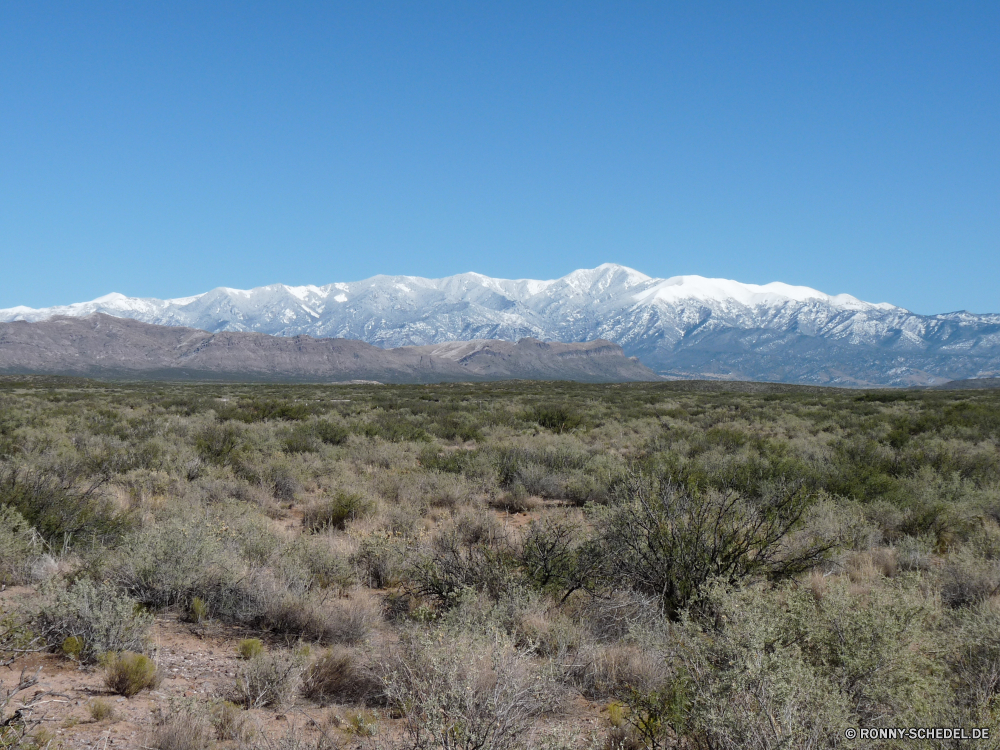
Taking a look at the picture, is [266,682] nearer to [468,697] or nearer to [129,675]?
[129,675]

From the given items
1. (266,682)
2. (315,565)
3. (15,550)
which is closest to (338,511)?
(315,565)

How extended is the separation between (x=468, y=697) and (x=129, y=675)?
2.56m

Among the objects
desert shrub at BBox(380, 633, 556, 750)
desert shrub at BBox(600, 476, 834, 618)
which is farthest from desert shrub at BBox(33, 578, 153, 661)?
desert shrub at BBox(600, 476, 834, 618)

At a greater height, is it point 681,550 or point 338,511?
point 681,550

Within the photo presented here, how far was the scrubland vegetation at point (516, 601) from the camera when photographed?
297 cm

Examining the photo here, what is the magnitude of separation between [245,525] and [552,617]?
12.7 feet

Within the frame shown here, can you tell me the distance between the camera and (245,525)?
660 cm

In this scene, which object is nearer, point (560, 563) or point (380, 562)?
point (560, 563)

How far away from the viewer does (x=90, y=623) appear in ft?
13.7

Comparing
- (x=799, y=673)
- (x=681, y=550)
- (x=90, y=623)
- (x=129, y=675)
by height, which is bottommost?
(x=129, y=675)

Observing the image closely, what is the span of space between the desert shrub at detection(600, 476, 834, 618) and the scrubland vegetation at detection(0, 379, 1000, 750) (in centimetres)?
3

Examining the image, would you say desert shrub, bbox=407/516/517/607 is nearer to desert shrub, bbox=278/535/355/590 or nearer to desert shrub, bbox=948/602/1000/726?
desert shrub, bbox=278/535/355/590

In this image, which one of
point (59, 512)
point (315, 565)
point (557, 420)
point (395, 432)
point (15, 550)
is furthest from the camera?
point (557, 420)

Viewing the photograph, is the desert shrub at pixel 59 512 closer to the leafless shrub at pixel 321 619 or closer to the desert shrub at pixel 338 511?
the desert shrub at pixel 338 511
